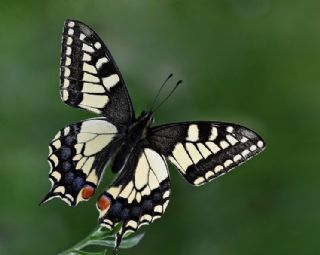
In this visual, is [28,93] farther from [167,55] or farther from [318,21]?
[318,21]

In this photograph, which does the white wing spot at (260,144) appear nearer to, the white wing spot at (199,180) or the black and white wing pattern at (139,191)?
the white wing spot at (199,180)

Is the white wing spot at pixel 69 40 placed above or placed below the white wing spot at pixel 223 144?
above

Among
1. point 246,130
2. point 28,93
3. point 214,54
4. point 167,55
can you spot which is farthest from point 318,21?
point 246,130

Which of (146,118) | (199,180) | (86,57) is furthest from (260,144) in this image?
(86,57)

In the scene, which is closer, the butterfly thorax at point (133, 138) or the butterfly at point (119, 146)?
the butterfly at point (119, 146)

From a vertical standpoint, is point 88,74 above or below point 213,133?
above

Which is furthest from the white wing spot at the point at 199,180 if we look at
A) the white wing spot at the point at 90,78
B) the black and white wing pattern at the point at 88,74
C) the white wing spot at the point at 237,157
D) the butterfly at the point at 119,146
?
the white wing spot at the point at 90,78

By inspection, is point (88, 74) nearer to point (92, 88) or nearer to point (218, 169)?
point (92, 88)
